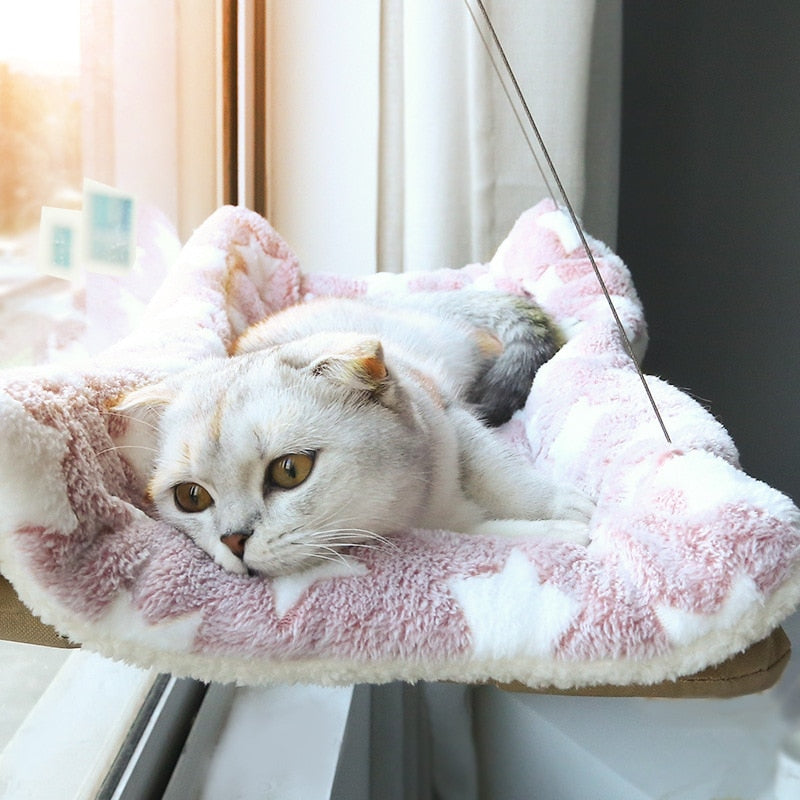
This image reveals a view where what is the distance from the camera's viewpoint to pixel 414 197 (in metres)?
1.58

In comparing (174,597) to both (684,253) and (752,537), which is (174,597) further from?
(684,253)

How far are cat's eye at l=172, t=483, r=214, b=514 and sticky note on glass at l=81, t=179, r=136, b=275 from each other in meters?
0.49

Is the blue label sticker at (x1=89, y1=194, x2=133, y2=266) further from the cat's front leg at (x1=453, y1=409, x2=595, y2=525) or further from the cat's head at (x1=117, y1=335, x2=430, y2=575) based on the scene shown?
the cat's front leg at (x1=453, y1=409, x2=595, y2=525)

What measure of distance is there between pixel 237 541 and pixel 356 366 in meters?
0.17

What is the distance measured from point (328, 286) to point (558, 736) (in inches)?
29.5

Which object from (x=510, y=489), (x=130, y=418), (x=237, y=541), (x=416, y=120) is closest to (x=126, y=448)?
(x=130, y=418)

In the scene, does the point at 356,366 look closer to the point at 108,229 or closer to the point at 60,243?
the point at 60,243

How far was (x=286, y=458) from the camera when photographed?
0.62 meters

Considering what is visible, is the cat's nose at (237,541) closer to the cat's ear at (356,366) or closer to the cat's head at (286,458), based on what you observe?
→ the cat's head at (286,458)

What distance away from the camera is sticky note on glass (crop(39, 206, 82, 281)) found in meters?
0.88

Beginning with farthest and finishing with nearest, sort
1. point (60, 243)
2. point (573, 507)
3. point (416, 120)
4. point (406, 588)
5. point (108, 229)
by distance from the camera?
point (416, 120), point (108, 229), point (60, 243), point (573, 507), point (406, 588)

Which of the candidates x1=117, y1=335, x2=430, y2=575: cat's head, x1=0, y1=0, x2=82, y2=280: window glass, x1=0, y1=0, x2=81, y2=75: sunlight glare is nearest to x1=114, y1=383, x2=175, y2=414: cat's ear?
x1=117, y1=335, x2=430, y2=575: cat's head

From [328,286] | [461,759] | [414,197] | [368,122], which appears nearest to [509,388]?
[328,286]

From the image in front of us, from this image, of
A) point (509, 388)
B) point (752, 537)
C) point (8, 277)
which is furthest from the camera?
point (509, 388)
